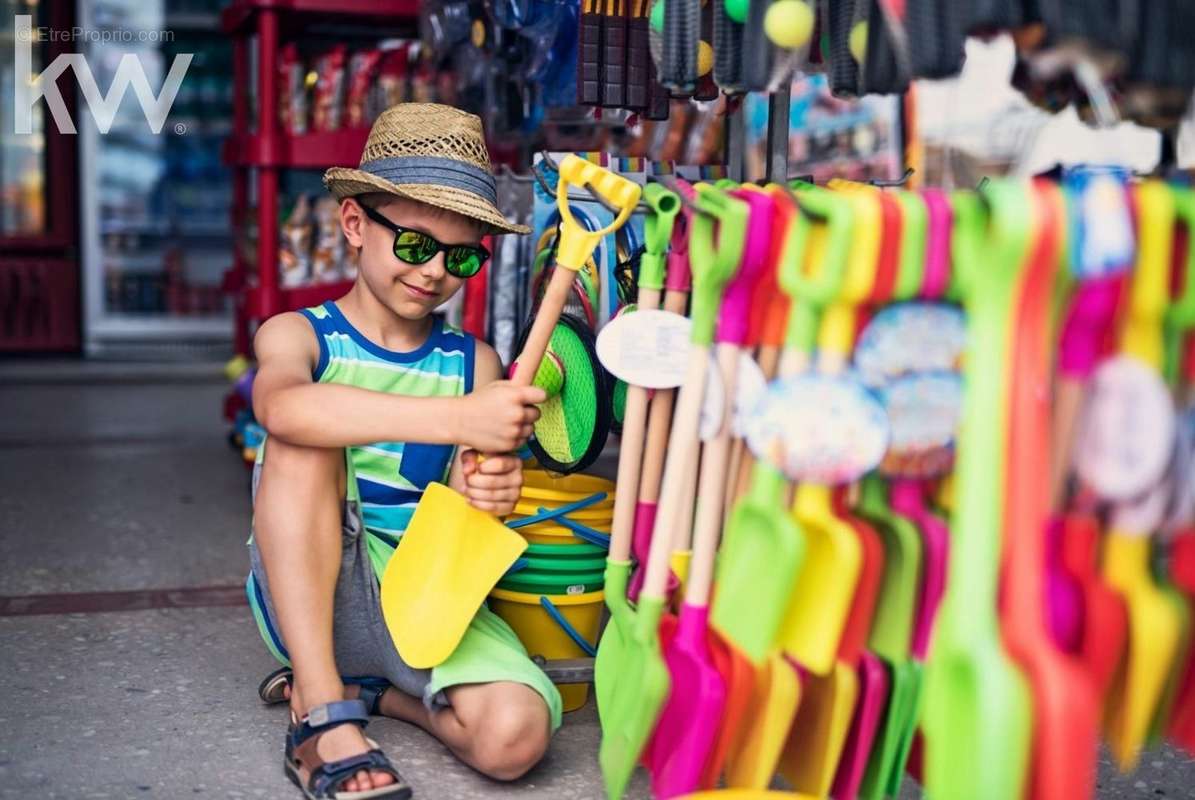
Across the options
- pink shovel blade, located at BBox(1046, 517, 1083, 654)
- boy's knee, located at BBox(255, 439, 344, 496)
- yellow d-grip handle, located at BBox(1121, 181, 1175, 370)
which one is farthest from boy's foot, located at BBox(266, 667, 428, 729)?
yellow d-grip handle, located at BBox(1121, 181, 1175, 370)

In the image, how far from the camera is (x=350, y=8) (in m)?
3.81

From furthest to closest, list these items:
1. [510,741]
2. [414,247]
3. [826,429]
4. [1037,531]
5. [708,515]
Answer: [414,247]
[510,741]
[708,515]
[826,429]
[1037,531]

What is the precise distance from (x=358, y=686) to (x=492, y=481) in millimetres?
519

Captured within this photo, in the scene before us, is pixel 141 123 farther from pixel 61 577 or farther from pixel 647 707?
pixel 647 707

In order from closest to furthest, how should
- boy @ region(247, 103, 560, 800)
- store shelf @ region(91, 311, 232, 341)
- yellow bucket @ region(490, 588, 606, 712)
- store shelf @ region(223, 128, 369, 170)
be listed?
boy @ region(247, 103, 560, 800), yellow bucket @ region(490, 588, 606, 712), store shelf @ region(223, 128, 369, 170), store shelf @ region(91, 311, 232, 341)

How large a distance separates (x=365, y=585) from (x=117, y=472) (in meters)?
2.29

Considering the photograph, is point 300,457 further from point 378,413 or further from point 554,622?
point 554,622

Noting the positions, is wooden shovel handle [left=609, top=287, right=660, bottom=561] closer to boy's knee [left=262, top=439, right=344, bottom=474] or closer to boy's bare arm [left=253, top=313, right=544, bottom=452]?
boy's bare arm [left=253, top=313, right=544, bottom=452]

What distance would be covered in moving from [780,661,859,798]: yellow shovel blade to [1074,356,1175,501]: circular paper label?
38cm

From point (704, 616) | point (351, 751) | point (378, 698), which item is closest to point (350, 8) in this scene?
point (378, 698)

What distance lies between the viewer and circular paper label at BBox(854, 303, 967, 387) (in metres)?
1.42

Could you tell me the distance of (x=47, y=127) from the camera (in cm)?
629

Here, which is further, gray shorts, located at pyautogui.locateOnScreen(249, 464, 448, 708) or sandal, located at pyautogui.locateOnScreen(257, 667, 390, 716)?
sandal, located at pyautogui.locateOnScreen(257, 667, 390, 716)

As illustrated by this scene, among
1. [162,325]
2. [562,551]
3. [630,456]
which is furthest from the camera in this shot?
[162,325]
